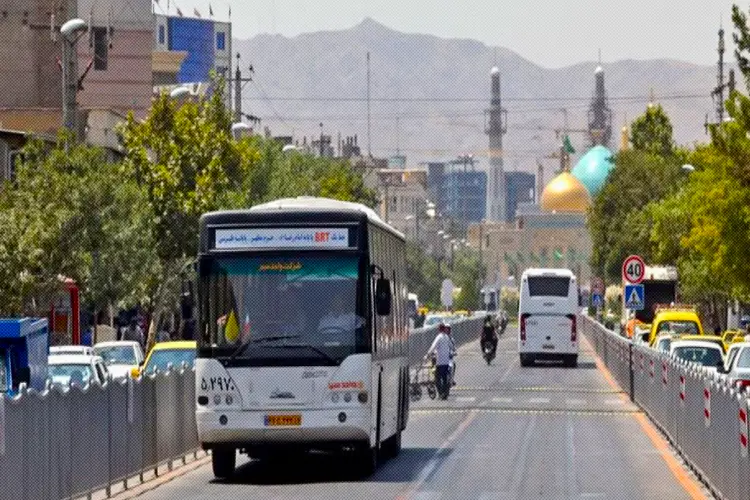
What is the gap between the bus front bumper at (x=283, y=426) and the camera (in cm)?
2717

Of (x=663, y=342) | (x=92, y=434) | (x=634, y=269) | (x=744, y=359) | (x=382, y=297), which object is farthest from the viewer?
(x=663, y=342)

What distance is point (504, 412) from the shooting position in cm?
4525

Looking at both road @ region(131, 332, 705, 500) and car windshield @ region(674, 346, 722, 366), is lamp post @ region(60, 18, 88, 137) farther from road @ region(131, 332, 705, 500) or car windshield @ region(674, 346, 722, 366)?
car windshield @ region(674, 346, 722, 366)

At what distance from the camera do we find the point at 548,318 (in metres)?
78.9

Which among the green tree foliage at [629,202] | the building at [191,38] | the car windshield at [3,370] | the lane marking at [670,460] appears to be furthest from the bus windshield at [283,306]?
the building at [191,38]

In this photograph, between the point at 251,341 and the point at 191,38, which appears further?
the point at 191,38

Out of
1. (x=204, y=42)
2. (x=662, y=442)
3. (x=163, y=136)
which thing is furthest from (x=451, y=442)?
(x=204, y=42)

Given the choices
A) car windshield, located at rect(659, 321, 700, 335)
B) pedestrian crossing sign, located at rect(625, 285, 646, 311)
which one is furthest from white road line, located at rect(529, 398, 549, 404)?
car windshield, located at rect(659, 321, 700, 335)

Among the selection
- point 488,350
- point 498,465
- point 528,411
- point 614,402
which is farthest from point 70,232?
point 488,350

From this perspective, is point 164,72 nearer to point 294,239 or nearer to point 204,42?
point 204,42

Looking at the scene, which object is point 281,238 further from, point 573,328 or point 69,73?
point 573,328

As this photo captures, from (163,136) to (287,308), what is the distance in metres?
32.2

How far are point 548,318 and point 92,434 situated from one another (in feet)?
180

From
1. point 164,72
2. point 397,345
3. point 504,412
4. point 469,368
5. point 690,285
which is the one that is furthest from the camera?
point 164,72
